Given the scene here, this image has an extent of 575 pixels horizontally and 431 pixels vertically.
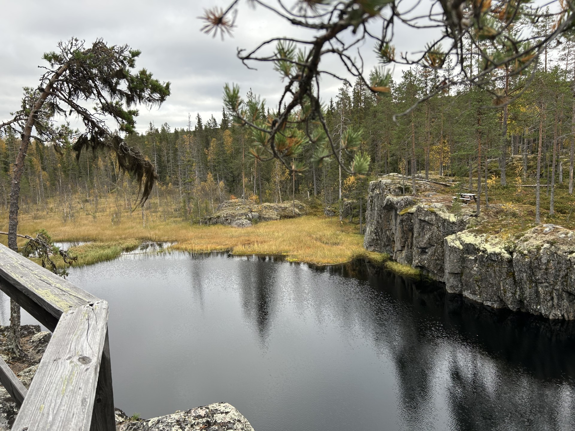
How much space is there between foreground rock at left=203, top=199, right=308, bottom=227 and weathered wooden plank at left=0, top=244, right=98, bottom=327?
36.4m

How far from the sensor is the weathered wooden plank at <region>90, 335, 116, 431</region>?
129cm

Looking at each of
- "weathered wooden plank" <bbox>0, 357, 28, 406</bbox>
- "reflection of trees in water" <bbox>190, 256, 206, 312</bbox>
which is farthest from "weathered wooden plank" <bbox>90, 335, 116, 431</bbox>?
"reflection of trees in water" <bbox>190, 256, 206, 312</bbox>

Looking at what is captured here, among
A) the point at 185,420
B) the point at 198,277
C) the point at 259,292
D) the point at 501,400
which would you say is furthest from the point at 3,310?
the point at 501,400

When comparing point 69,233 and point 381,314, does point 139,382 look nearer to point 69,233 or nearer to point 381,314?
point 381,314

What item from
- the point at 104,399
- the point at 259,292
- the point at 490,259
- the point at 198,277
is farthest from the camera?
the point at 198,277

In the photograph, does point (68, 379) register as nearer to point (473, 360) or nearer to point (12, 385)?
point (12, 385)

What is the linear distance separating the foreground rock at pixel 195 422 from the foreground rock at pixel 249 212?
1203 inches

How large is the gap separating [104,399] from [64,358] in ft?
1.26

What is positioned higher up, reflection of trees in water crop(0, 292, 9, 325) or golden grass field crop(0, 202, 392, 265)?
golden grass field crop(0, 202, 392, 265)

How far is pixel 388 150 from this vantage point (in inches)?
1570

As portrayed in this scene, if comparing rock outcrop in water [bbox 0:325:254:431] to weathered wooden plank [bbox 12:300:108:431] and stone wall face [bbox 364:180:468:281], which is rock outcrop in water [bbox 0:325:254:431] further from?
stone wall face [bbox 364:180:468:281]

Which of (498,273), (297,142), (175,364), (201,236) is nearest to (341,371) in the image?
(175,364)

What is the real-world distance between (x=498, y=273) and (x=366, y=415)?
1037 cm

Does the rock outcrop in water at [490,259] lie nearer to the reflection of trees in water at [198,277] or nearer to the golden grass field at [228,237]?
the golden grass field at [228,237]
